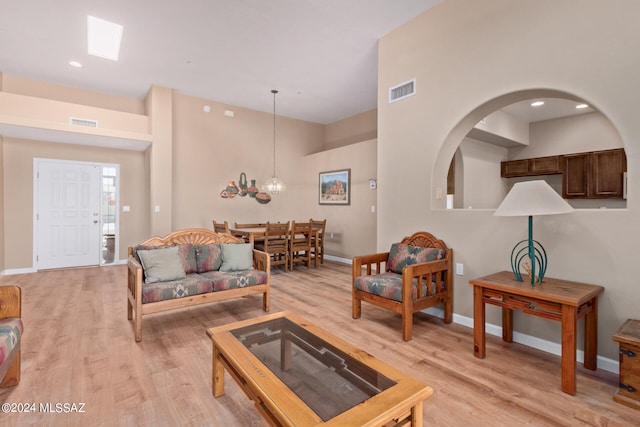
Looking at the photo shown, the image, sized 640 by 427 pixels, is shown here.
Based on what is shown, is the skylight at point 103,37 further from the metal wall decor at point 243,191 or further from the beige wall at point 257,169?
the metal wall decor at point 243,191

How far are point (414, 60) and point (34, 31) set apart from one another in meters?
4.89

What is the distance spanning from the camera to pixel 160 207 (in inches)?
230

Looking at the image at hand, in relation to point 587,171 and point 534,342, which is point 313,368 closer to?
point 534,342

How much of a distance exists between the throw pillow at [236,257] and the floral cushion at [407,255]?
1714 mm

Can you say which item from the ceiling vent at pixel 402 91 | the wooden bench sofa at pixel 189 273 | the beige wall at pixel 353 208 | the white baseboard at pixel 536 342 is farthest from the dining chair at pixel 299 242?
the white baseboard at pixel 536 342

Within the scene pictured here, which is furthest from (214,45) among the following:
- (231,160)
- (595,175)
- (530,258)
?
(595,175)

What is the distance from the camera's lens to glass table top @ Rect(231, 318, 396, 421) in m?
1.36

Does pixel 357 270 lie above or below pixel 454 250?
below

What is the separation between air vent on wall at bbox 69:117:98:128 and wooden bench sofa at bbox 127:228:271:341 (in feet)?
11.4

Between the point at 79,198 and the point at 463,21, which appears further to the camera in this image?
the point at 79,198

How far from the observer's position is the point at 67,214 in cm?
587

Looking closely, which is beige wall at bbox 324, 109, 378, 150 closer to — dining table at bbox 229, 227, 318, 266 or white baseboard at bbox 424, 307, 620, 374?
dining table at bbox 229, 227, 318, 266

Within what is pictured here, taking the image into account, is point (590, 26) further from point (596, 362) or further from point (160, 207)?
point (160, 207)

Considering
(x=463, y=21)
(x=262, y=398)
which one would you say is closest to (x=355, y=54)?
(x=463, y=21)
